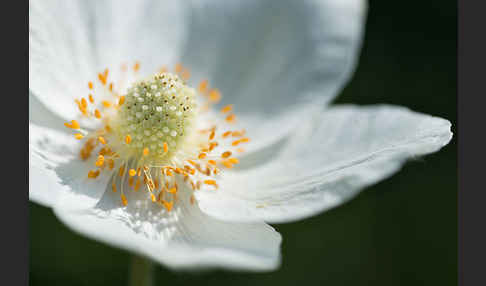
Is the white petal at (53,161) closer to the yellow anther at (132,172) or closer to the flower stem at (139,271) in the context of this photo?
the yellow anther at (132,172)

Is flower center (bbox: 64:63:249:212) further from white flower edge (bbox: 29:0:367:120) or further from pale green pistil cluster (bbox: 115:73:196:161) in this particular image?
white flower edge (bbox: 29:0:367:120)

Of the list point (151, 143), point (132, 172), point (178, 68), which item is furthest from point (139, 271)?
point (178, 68)

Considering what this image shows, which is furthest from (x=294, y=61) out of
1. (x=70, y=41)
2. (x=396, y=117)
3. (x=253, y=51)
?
(x=70, y=41)

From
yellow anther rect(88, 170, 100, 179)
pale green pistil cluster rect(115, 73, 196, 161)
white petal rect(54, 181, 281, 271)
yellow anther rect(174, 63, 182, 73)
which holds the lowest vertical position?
white petal rect(54, 181, 281, 271)

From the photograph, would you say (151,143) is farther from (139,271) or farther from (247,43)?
(247,43)

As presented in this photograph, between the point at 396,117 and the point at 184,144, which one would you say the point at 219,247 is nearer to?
the point at 184,144

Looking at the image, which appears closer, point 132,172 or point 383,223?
point 132,172

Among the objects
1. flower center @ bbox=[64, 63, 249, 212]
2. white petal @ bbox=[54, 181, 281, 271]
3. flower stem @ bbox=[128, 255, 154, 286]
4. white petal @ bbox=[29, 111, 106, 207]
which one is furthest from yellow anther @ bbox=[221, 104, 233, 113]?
flower stem @ bbox=[128, 255, 154, 286]
